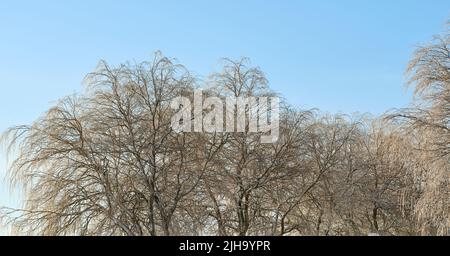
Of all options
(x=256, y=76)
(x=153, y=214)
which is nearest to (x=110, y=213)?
(x=153, y=214)

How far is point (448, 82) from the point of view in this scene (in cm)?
1513

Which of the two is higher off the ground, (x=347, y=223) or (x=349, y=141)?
(x=349, y=141)

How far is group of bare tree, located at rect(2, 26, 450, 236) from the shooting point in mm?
14516

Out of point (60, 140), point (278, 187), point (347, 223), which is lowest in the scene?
point (347, 223)

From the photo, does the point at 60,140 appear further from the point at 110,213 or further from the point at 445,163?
the point at 445,163

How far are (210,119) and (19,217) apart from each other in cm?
545

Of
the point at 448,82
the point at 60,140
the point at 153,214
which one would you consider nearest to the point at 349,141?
the point at 448,82

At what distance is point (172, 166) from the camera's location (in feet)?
51.6

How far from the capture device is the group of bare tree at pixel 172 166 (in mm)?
14516
